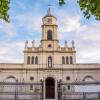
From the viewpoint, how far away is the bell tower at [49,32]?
47.9 m

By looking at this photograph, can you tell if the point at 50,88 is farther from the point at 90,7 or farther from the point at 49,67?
the point at 49,67

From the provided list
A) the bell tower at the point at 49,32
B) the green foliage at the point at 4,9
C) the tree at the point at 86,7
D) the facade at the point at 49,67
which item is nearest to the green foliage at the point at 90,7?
the tree at the point at 86,7

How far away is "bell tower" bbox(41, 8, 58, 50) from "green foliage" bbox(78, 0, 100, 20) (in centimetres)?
4010

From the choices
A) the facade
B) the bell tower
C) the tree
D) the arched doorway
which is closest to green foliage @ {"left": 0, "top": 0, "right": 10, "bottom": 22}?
the tree

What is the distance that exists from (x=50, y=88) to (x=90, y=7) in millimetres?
10726

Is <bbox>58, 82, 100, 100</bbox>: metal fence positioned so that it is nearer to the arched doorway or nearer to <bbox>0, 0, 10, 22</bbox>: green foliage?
the arched doorway

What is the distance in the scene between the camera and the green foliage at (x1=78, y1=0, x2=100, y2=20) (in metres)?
7.41

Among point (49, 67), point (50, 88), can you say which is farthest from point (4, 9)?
point (49, 67)

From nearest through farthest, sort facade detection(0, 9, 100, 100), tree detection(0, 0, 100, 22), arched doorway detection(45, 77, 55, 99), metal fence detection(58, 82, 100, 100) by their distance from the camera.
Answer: tree detection(0, 0, 100, 22), metal fence detection(58, 82, 100, 100), arched doorway detection(45, 77, 55, 99), facade detection(0, 9, 100, 100)

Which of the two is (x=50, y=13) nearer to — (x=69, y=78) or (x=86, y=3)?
(x=69, y=78)

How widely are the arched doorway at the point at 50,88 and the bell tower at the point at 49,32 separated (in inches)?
1162

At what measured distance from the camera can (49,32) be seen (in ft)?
161

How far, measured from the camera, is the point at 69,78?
152 feet

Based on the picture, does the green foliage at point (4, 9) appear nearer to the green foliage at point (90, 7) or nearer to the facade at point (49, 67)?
the green foliage at point (90, 7)
